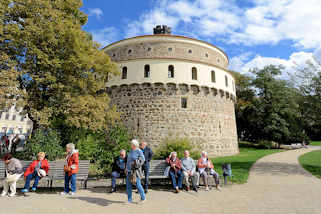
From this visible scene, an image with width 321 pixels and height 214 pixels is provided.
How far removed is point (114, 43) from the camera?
66.3 ft

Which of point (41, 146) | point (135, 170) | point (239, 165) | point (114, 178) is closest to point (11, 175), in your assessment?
point (114, 178)

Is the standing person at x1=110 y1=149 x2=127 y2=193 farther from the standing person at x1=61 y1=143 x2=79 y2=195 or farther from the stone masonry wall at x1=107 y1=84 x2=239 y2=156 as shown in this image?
the stone masonry wall at x1=107 y1=84 x2=239 y2=156

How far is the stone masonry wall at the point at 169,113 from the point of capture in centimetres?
1616

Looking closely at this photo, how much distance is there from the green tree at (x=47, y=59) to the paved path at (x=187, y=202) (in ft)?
14.4

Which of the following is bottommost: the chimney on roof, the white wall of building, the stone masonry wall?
the stone masonry wall

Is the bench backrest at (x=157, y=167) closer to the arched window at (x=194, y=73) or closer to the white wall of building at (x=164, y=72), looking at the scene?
the white wall of building at (x=164, y=72)

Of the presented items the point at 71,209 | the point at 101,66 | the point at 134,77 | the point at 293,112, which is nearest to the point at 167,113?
the point at 134,77

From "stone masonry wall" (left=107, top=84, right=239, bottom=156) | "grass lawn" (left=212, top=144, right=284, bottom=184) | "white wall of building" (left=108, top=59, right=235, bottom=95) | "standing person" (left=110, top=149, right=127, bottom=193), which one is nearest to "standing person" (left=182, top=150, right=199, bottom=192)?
"standing person" (left=110, top=149, right=127, bottom=193)

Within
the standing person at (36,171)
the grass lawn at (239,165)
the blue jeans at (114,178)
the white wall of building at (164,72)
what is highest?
the white wall of building at (164,72)

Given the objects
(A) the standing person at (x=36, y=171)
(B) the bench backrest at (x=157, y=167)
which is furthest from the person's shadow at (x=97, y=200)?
(B) the bench backrest at (x=157, y=167)

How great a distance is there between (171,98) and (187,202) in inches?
472

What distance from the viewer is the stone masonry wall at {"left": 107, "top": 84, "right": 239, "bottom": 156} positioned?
1616 centimetres

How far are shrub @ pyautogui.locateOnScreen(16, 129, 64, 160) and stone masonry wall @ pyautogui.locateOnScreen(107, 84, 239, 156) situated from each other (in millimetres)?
8151

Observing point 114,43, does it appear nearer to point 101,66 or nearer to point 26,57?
point 101,66
